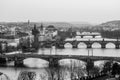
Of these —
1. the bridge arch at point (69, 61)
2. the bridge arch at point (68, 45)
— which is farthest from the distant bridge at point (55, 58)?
the bridge arch at point (68, 45)

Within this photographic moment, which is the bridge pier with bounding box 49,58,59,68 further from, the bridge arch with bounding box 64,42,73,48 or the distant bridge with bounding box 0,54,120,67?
the bridge arch with bounding box 64,42,73,48

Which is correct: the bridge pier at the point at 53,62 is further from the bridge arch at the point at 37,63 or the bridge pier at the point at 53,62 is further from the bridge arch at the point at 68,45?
the bridge arch at the point at 68,45

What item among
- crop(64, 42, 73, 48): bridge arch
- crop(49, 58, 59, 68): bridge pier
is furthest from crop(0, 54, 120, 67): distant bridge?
crop(64, 42, 73, 48): bridge arch

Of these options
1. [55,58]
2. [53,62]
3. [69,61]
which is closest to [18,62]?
[53,62]

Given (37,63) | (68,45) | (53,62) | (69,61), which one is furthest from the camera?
(68,45)

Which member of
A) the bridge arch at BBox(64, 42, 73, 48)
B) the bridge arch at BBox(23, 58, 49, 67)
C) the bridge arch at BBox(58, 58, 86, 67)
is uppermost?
the bridge arch at BBox(58, 58, 86, 67)

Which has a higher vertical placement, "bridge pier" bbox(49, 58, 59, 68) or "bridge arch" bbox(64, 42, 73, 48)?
"bridge pier" bbox(49, 58, 59, 68)

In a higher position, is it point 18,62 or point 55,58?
point 55,58

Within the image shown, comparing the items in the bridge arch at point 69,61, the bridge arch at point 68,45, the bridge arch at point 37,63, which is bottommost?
the bridge arch at point 68,45

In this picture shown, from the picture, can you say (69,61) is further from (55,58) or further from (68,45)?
(68,45)

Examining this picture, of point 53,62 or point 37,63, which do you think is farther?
point 37,63

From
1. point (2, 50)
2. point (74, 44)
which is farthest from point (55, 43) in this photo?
point (2, 50)
